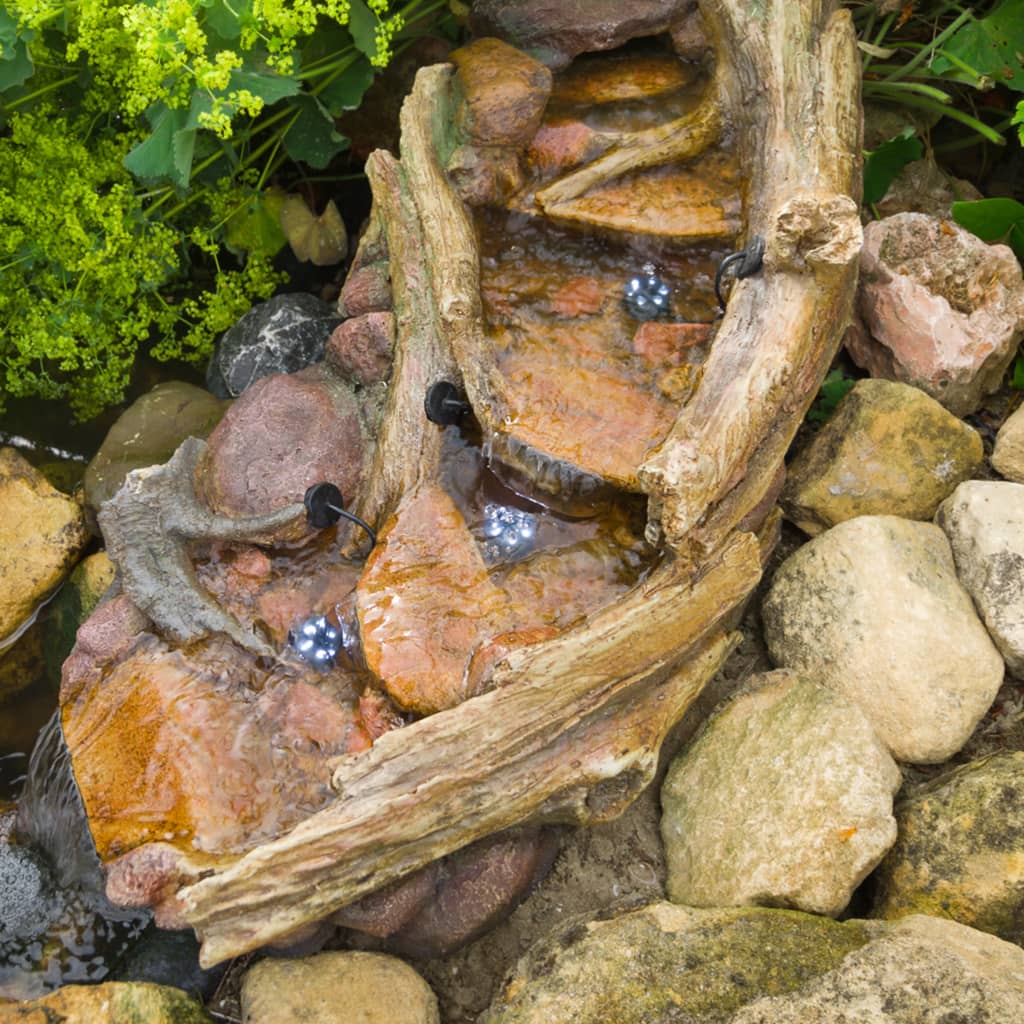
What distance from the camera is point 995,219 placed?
3.69m

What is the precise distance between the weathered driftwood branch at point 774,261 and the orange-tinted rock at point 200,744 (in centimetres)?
125

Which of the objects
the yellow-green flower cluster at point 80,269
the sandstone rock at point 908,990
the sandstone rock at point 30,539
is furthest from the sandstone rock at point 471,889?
the yellow-green flower cluster at point 80,269

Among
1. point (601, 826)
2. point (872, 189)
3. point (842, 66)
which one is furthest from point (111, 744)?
point (872, 189)

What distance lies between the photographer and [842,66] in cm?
334

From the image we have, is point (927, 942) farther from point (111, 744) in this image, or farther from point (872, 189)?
point (872, 189)

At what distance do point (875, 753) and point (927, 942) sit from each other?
25.5 inches

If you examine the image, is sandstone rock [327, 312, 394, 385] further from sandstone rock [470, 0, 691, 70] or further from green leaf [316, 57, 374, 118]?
sandstone rock [470, 0, 691, 70]

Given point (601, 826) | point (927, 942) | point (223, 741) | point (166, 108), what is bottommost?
point (601, 826)

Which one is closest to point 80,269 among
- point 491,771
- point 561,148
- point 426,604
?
point 561,148

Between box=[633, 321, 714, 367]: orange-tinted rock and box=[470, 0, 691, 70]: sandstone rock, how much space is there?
1278 mm

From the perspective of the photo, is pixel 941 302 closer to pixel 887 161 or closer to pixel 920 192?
pixel 887 161

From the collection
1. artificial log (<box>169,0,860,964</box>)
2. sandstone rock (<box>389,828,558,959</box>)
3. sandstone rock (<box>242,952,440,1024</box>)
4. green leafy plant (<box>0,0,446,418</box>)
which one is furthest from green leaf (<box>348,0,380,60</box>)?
sandstone rock (<box>242,952,440,1024</box>)

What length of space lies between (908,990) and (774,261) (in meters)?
2.03

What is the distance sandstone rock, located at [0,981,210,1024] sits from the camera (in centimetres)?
256
